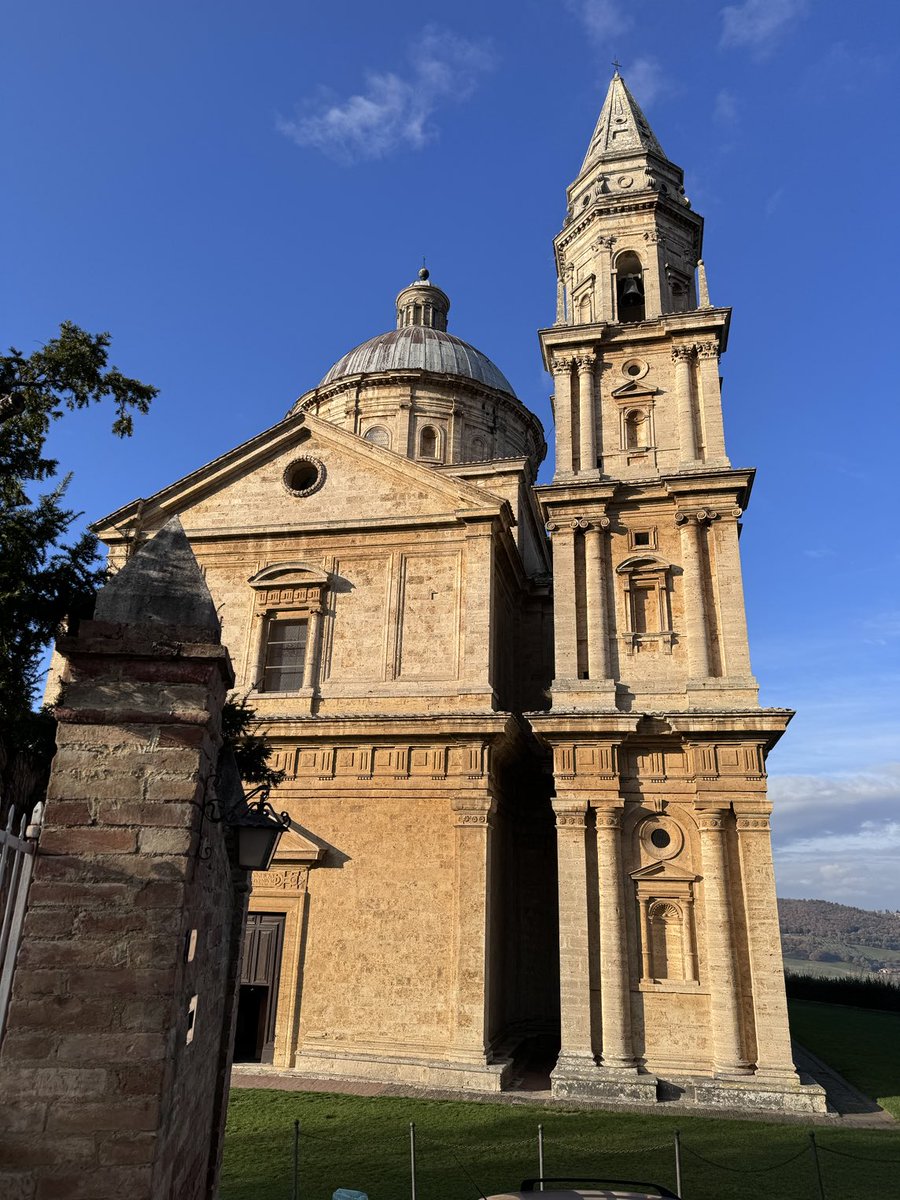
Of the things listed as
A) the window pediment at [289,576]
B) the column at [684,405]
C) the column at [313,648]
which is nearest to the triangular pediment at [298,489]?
the window pediment at [289,576]

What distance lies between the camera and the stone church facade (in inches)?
594

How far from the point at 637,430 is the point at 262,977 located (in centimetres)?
1445

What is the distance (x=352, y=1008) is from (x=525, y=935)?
503 centimetres

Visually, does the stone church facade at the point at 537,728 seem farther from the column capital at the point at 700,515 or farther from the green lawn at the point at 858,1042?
the green lawn at the point at 858,1042

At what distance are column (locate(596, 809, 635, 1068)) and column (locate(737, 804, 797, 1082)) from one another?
222 cm

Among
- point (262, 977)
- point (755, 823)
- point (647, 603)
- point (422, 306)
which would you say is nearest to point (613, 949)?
point (755, 823)

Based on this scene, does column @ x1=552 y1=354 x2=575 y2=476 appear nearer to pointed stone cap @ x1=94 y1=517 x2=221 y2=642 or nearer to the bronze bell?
the bronze bell

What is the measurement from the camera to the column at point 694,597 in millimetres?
17094

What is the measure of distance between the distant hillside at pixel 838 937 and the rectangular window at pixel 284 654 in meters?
106

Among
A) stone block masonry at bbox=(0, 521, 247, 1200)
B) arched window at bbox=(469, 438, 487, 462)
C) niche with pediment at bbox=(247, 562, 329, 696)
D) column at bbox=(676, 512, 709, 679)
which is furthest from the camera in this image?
arched window at bbox=(469, 438, 487, 462)

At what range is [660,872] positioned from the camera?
16000mm

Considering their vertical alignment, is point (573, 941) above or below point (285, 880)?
below

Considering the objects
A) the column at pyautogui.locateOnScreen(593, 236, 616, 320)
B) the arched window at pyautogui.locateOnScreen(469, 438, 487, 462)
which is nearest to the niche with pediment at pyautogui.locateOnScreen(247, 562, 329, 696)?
the column at pyautogui.locateOnScreen(593, 236, 616, 320)

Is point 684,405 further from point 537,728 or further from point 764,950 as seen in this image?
→ point 764,950
